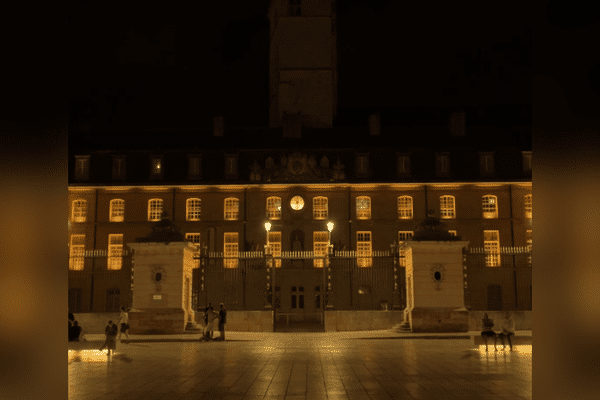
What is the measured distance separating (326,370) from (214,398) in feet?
13.5

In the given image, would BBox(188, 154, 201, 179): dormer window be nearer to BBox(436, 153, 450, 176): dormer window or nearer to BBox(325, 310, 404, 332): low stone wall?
BBox(436, 153, 450, 176): dormer window

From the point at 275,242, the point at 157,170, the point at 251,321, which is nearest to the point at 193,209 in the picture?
the point at 157,170

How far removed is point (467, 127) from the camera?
168ft

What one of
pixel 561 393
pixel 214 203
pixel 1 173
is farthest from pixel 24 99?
pixel 214 203

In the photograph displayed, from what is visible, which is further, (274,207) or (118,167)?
(118,167)

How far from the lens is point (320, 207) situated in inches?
1807

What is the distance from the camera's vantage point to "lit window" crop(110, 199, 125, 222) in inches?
1818

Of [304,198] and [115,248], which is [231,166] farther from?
[115,248]

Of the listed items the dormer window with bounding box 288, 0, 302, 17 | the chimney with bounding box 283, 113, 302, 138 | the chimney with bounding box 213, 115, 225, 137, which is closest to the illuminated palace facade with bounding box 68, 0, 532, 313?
the chimney with bounding box 283, 113, 302, 138

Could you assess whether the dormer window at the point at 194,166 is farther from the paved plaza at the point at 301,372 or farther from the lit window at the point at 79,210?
the paved plaza at the point at 301,372

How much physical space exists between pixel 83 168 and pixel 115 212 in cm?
390

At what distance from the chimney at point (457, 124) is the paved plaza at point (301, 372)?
3220 cm

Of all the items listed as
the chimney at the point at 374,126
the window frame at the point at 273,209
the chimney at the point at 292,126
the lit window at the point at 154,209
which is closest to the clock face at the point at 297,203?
the window frame at the point at 273,209

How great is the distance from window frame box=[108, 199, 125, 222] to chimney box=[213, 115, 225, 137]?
870 centimetres
